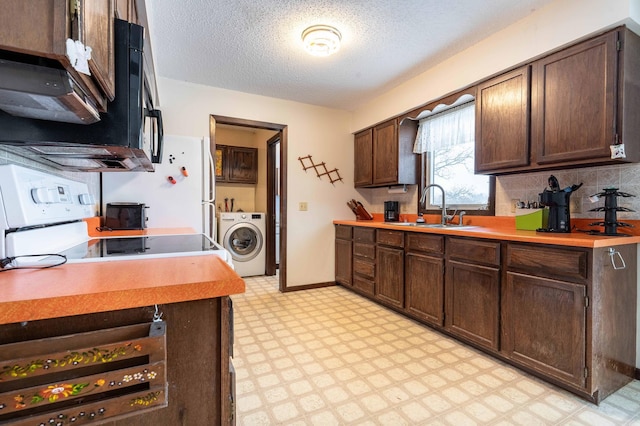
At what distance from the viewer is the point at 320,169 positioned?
13.1 ft

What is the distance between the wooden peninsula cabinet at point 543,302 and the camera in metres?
1.61

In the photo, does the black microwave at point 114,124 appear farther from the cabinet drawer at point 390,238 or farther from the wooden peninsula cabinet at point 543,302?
the cabinet drawer at point 390,238

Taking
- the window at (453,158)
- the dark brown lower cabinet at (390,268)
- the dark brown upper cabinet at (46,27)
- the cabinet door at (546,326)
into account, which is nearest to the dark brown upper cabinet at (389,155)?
the window at (453,158)

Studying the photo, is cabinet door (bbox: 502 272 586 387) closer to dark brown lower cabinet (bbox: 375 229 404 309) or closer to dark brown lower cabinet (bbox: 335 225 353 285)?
dark brown lower cabinet (bbox: 375 229 404 309)

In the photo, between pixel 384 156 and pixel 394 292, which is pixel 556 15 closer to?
pixel 384 156

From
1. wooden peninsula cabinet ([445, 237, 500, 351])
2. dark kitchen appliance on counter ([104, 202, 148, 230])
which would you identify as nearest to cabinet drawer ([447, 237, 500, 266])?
wooden peninsula cabinet ([445, 237, 500, 351])

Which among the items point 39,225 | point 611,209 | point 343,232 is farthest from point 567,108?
point 39,225

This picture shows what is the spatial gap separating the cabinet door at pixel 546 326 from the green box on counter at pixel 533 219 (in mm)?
504

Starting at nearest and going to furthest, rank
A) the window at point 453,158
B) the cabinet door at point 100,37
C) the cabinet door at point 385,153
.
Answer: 1. the cabinet door at point 100,37
2. the window at point 453,158
3. the cabinet door at point 385,153

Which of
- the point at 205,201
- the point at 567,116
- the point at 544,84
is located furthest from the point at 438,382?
the point at 205,201

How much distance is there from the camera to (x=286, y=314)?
2955mm

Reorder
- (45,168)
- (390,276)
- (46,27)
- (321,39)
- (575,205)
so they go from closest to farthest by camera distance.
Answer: (46,27)
(45,168)
(575,205)
(321,39)
(390,276)

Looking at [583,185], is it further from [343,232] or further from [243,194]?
[243,194]

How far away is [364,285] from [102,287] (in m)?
3.06
